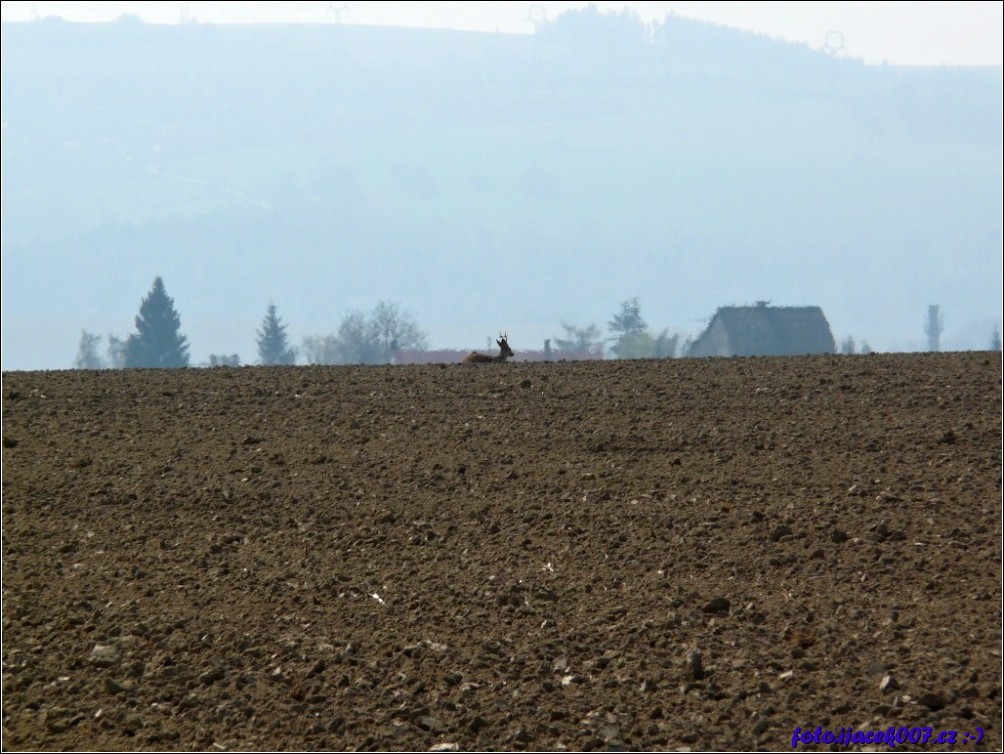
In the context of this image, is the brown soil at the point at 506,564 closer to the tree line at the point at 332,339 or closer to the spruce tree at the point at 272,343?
the tree line at the point at 332,339

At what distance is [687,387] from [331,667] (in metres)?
6.23

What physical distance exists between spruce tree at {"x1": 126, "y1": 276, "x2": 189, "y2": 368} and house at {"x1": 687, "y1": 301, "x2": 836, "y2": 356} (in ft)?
145

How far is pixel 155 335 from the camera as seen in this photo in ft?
295

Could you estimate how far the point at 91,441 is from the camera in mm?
11523

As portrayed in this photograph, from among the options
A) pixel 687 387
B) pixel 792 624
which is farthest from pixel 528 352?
pixel 792 624

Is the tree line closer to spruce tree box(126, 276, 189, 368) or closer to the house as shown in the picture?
spruce tree box(126, 276, 189, 368)

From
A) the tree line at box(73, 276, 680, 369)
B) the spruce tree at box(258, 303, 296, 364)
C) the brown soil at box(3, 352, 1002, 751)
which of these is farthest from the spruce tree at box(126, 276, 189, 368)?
the brown soil at box(3, 352, 1002, 751)

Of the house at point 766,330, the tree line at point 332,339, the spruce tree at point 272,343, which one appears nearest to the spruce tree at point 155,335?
the tree line at point 332,339

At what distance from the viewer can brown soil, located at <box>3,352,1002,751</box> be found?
6.69m

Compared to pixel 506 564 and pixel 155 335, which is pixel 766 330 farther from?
pixel 155 335

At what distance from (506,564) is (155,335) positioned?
8414 cm

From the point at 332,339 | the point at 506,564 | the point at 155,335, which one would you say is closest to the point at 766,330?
the point at 332,339

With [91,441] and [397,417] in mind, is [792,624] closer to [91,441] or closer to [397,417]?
[397,417]

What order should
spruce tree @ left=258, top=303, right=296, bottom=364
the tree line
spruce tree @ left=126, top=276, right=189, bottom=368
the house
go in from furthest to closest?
spruce tree @ left=258, top=303, right=296, bottom=364 < spruce tree @ left=126, top=276, right=189, bottom=368 < the tree line < the house
